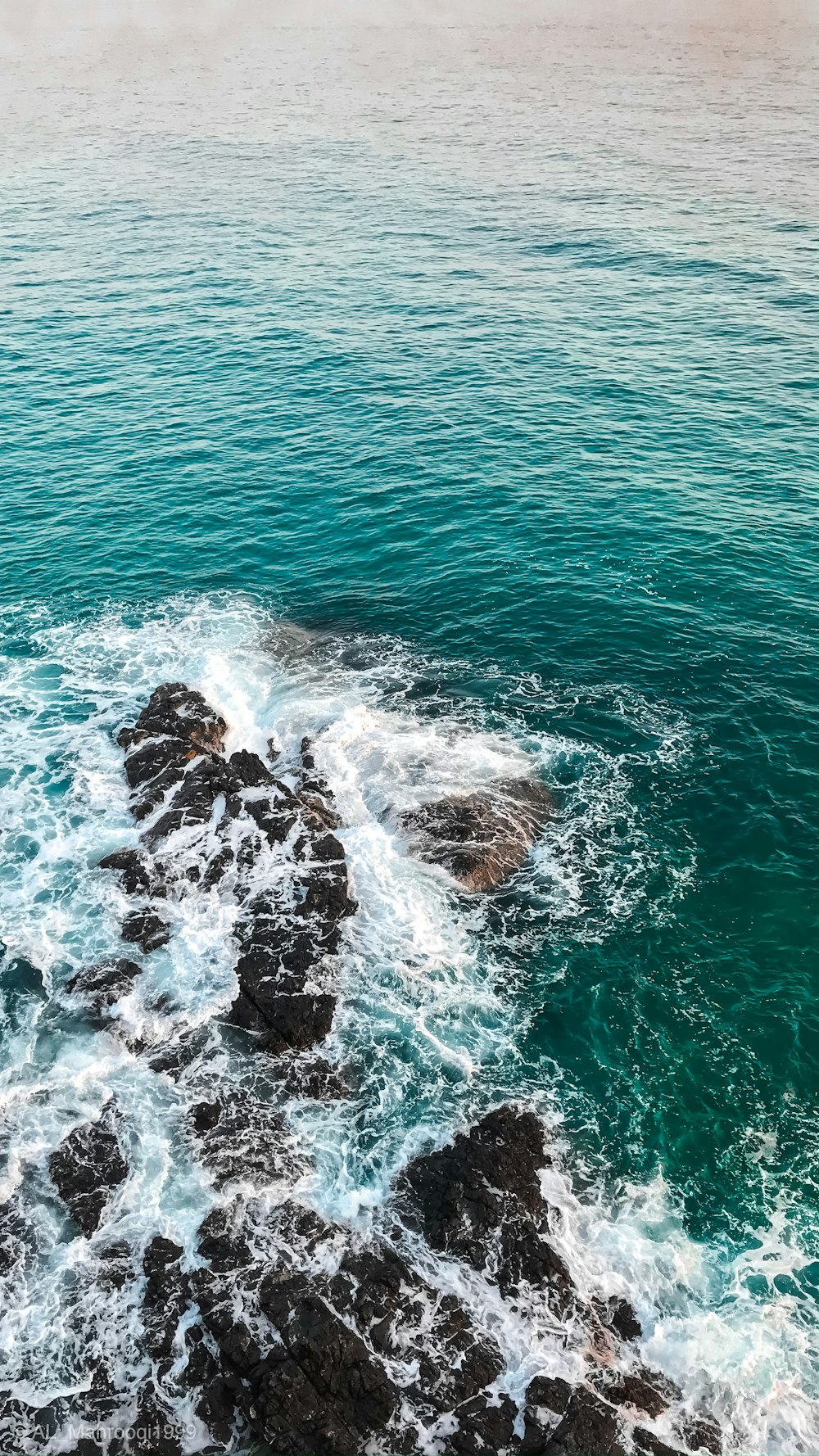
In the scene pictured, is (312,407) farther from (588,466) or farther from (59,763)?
(59,763)

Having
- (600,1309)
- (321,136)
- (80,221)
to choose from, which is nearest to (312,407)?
(80,221)

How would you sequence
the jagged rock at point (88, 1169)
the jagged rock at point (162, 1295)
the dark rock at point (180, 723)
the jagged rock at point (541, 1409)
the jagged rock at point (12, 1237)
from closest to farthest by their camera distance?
Result: the jagged rock at point (541, 1409) → the jagged rock at point (162, 1295) → the jagged rock at point (12, 1237) → the jagged rock at point (88, 1169) → the dark rock at point (180, 723)

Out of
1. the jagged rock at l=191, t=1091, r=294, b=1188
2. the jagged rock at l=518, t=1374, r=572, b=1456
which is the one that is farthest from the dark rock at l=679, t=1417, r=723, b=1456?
the jagged rock at l=191, t=1091, r=294, b=1188

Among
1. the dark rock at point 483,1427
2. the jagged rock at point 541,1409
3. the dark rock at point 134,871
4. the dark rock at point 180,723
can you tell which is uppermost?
the dark rock at point 180,723

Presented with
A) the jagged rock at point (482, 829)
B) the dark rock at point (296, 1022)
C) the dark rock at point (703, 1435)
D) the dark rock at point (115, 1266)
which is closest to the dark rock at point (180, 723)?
the jagged rock at point (482, 829)

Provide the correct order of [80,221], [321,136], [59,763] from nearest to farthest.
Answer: [59,763], [80,221], [321,136]

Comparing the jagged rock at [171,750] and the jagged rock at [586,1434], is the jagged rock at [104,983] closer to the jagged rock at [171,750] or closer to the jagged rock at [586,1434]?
the jagged rock at [171,750]
